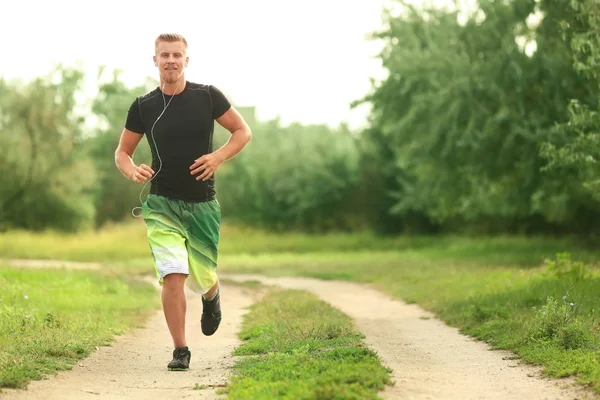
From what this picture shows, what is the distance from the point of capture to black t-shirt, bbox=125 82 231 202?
899 cm

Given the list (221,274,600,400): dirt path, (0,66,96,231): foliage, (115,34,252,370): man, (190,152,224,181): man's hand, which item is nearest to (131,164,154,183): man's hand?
(115,34,252,370): man

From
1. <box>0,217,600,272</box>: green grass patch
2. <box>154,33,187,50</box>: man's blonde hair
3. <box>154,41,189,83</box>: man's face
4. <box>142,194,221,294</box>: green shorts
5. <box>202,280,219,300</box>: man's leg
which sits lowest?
<box>0,217,600,272</box>: green grass patch

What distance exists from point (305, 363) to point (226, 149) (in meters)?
2.31

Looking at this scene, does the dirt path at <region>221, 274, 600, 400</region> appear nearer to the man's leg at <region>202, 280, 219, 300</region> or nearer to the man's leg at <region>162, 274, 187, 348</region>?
the man's leg at <region>202, 280, 219, 300</region>

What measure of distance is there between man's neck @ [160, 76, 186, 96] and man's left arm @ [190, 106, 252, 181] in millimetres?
486

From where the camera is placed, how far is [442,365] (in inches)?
348

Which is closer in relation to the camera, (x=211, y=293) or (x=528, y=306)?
(x=211, y=293)

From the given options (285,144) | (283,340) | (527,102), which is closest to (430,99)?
(527,102)

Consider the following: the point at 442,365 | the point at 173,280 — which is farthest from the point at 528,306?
the point at 173,280

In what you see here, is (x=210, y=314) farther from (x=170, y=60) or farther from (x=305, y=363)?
Answer: (x=170, y=60)

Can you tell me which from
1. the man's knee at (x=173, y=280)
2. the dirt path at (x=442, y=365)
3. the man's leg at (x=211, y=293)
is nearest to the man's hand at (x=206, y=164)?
the man's knee at (x=173, y=280)

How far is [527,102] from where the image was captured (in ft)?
76.8

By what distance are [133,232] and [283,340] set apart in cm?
4019

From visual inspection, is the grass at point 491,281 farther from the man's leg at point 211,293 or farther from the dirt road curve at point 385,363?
the man's leg at point 211,293
